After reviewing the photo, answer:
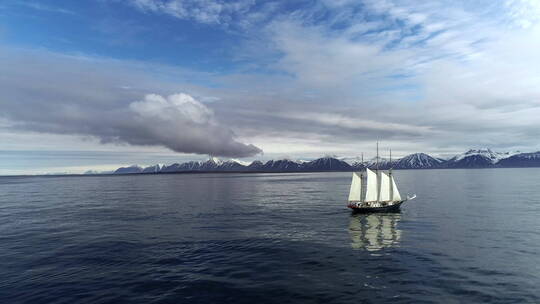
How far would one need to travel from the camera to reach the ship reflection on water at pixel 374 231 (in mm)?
59219

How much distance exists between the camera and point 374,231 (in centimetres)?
7256

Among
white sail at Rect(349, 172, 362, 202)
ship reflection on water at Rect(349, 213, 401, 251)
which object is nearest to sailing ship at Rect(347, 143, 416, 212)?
white sail at Rect(349, 172, 362, 202)

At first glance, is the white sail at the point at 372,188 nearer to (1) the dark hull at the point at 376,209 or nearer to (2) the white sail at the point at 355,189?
(2) the white sail at the point at 355,189

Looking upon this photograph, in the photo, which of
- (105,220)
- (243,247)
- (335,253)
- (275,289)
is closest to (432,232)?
(335,253)

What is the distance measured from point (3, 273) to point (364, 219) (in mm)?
79776

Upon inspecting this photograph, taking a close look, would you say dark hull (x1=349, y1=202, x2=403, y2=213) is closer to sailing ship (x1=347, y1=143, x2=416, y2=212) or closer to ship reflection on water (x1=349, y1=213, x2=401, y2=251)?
sailing ship (x1=347, y1=143, x2=416, y2=212)

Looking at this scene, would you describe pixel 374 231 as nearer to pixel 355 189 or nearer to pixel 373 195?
pixel 355 189

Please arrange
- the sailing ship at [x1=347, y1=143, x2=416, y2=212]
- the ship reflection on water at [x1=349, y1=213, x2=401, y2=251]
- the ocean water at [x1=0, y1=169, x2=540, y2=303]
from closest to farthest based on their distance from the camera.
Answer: the ocean water at [x1=0, y1=169, x2=540, y2=303] → the ship reflection on water at [x1=349, y1=213, x2=401, y2=251] → the sailing ship at [x1=347, y1=143, x2=416, y2=212]

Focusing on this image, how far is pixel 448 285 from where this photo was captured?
38188 mm

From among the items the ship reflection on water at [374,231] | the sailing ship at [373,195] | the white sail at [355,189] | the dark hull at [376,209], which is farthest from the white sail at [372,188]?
the ship reflection on water at [374,231]

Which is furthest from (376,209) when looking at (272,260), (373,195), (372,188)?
(272,260)

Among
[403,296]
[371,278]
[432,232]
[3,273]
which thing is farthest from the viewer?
[432,232]

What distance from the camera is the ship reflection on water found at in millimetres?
59219

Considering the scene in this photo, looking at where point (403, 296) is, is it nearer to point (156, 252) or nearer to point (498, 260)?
point (498, 260)
